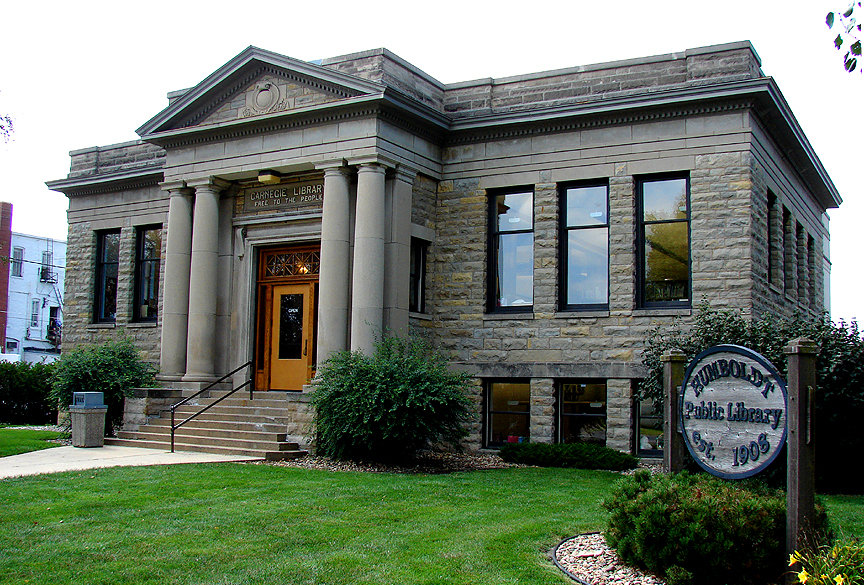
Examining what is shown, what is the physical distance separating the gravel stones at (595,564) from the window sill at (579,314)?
9.29m

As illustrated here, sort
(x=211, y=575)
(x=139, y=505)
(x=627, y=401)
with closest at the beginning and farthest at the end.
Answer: (x=211, y=575) < (x=139, y=505) < (x=627, y=401)

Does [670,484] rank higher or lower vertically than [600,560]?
higher

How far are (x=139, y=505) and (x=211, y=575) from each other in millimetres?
3325

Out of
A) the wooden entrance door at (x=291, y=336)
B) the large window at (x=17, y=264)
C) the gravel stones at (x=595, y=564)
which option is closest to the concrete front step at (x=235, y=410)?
the wooden entrance door at (x=291, y=336)

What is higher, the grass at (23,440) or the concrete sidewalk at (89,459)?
the concrete sidewalk at (89,459)

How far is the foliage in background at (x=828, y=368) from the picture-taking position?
Answer: 1352cm

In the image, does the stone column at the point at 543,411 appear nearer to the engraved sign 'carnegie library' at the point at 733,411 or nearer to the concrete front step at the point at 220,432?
the concrete front step at the point at 220,432

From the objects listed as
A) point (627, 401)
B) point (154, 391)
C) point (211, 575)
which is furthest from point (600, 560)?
point (154, 391)

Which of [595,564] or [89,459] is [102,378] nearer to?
[89,459]

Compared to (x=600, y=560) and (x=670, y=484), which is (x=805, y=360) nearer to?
(x=670, y=484)

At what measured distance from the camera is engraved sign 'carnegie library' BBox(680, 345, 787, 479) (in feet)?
23.0

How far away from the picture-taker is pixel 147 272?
79.9ft

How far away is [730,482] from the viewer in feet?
26.0

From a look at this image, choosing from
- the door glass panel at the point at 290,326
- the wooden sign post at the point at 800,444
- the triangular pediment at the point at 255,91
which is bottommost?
the wooden sign post at the point at 800,444
